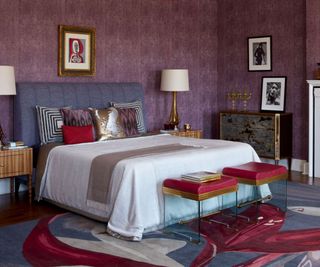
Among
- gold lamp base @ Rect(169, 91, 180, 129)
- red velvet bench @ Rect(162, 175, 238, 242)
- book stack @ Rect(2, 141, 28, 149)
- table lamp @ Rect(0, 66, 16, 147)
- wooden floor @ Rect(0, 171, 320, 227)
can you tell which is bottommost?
wooden floor @ Rect(0, 171, 320, 227)

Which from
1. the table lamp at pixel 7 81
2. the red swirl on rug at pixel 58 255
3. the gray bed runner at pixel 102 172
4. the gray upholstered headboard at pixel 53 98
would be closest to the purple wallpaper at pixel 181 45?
the gray upholstered headboard at pixel 53 98

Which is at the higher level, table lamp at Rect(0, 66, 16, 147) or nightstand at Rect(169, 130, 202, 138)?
table lamp at Rect(0, 66, 16, 147)

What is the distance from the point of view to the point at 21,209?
16.3 feet

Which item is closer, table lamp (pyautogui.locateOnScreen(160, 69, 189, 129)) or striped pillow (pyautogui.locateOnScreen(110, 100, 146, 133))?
striped pillow (pyautogui.locateOnScreen(110, 100, 146, 133))

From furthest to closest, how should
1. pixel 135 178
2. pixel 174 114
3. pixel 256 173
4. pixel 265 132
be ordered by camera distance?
pixel 174 114 → pixel 265 132 → pixel 256 173 → pixel 135 178

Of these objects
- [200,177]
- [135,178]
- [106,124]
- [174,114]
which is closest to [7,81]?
[106,124]

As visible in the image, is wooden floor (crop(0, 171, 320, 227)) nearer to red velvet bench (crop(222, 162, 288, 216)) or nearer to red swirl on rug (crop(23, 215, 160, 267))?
red swirl on rug (crop(23, 215, 160, 267))

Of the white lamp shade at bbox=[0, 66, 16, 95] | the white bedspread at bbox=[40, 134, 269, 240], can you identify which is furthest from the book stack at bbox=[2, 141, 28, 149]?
the white lamp shade at bbox=[0, 66, 16, 95]

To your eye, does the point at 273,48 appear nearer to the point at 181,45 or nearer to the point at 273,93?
the point at 273,93

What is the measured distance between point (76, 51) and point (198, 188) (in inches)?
120

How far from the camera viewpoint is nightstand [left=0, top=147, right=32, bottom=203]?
5066 mm

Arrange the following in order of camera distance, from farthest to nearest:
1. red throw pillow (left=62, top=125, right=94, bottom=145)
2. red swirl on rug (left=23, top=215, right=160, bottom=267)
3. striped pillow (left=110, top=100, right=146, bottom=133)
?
striped pillow (left=110, top=100, right=146, bottom=133), red throw pillow (left=62, top=125, right=94, bottom=145), red swirl on rug (left=23, top=215, right=160, bottom=267)

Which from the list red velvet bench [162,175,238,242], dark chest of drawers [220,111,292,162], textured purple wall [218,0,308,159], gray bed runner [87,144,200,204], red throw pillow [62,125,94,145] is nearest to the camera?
red velvet bench [162,175,238,242]

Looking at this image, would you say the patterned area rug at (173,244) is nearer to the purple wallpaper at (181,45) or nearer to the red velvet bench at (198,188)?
the red velvet bench at (198,188)
